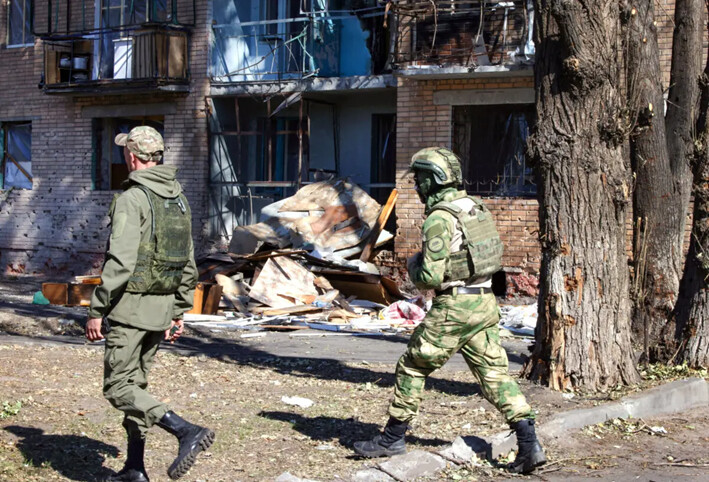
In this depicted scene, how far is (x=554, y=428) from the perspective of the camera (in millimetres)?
6324

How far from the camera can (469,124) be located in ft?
52.9

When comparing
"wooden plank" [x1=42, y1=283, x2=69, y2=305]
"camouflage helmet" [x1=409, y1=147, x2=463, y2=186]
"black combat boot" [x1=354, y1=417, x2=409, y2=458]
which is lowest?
"wooden plank" [x1=42, y1=283, x2=69, y2=305]

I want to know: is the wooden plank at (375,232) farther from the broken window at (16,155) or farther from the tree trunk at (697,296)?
the broken window at (16,155)

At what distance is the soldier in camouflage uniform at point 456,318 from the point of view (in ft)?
17.3

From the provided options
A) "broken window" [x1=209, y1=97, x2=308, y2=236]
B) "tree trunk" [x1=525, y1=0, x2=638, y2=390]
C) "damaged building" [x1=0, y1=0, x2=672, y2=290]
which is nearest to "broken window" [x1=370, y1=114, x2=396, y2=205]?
"damaged building" [x1=0, y1=0, x2=672, y2=290]

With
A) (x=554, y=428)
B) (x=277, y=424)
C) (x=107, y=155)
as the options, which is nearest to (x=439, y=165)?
(x=554, y=428)

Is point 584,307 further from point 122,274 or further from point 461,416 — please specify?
point 122,274

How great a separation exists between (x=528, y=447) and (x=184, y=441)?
6.43 ft

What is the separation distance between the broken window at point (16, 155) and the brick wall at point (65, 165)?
266 millimetres

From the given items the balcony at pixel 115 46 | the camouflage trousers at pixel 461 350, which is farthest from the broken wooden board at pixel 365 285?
the camouflage trousers at pixel 461 350

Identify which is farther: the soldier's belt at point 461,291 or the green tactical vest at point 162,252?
the soldier's belt at point 461,291

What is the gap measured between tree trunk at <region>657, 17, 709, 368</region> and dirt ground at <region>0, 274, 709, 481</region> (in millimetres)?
533

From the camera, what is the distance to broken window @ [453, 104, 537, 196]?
15711mm

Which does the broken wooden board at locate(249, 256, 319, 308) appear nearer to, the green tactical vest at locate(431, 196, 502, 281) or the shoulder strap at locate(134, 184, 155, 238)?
the green tactical vest at locate(431, 196, 502, 281)
